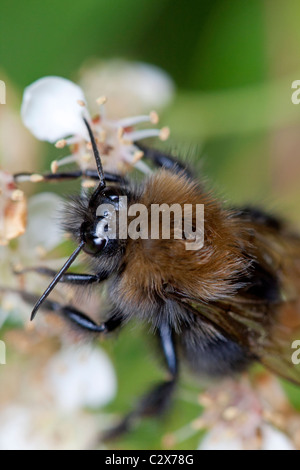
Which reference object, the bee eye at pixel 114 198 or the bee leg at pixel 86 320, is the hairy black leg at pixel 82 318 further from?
the bee eye at pixel 114 198

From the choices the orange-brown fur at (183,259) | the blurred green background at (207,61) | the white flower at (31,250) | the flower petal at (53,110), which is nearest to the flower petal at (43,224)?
the white flower at (31,250)

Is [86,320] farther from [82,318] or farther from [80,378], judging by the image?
[80,378]

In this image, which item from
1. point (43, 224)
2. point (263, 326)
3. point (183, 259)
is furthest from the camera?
point (43, 224)

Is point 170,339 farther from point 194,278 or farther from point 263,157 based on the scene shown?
point 263,157

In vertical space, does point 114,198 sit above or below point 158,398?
above

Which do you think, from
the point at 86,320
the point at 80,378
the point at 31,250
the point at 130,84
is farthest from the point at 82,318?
the point at 130,84

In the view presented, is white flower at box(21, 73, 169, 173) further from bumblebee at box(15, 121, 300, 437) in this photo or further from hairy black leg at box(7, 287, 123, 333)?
hairy black leg at box(7, 287, 123, 333)

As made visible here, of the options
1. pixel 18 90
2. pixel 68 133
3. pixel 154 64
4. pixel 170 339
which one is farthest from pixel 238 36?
pixel 170 339
